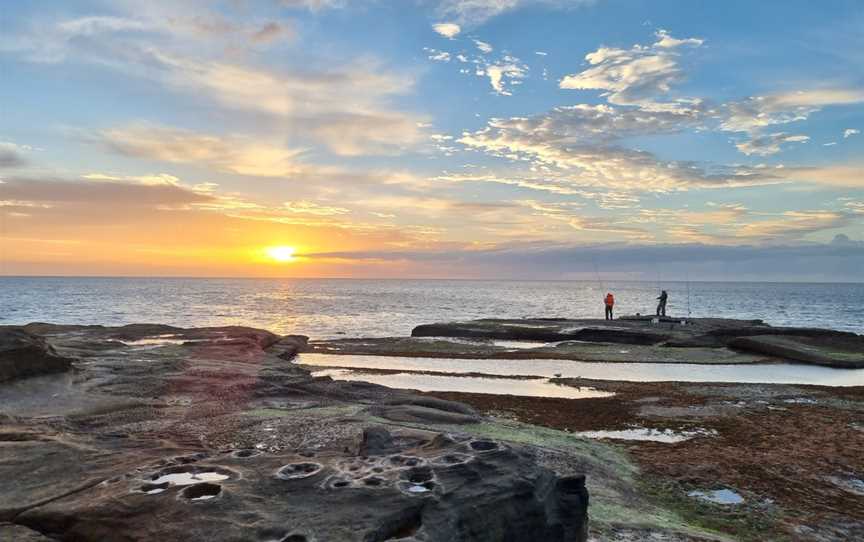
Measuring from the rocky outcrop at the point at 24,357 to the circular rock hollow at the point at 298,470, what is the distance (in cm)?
1572

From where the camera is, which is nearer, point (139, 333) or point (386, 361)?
point (386, 361)

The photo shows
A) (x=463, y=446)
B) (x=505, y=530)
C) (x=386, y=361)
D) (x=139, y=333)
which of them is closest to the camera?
(x=505, y=530)

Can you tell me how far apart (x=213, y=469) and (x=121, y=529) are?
1.68 m

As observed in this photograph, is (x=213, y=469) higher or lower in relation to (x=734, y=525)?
higher

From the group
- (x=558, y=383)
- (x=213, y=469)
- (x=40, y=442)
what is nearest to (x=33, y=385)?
(x=40, y=442)

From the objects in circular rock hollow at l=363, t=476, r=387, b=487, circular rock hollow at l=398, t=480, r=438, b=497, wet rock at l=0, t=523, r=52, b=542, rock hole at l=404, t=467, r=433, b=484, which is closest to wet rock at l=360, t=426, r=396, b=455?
rock hole at l=404, t=467, r=433, b=484

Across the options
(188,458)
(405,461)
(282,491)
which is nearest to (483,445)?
(405,461)

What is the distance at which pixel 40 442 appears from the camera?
9539mm

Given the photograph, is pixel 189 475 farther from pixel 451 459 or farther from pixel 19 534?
pixel 451 459

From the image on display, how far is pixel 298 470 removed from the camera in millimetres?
7902

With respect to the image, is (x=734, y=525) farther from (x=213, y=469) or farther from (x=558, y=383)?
(x=558, y=383)

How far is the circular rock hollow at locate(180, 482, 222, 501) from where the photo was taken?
692 cm

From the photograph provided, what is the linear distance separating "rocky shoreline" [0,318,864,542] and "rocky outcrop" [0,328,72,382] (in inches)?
2.5

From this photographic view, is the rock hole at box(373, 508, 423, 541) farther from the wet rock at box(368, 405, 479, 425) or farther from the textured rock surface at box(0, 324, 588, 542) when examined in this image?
the wet rock at box(368, 405, 479, 425)
